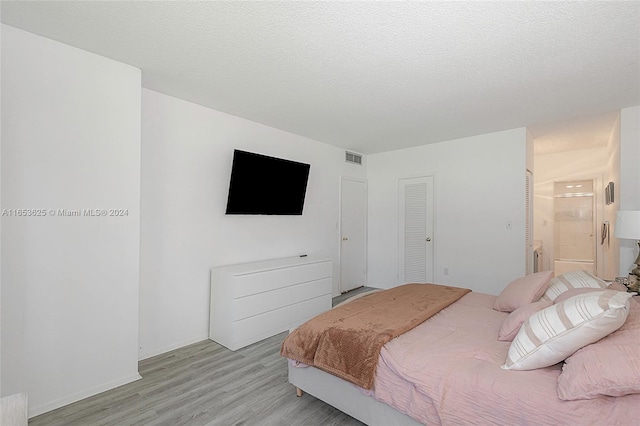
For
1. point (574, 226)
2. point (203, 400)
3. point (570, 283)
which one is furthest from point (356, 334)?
point (574, 226)

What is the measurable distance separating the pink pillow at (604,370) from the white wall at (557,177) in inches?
192

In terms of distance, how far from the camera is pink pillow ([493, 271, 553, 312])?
7.45 feet

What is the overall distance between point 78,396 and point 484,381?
276 centimetres

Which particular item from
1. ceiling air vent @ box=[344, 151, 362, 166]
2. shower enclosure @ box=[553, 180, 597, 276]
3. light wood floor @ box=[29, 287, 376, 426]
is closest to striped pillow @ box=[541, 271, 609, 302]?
light wood floor @ box=[29, 287, 376, 426]

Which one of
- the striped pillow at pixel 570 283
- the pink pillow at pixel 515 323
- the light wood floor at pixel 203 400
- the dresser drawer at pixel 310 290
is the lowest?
the light wood floor at pixel 203 400

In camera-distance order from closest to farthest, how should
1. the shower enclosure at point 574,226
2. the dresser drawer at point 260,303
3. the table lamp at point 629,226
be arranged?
1. the table lamp at point 629,226
2. the dresser drawer at point 260,303
3. the shower enclosure at point 574,226

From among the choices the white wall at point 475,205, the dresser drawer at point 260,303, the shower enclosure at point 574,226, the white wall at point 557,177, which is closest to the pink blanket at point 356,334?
the dresser drawer at point 260,303

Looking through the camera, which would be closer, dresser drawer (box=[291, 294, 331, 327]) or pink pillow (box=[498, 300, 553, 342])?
pink pillow (box=[498, 300, 553, 342])

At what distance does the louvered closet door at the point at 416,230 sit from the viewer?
488 centimetres

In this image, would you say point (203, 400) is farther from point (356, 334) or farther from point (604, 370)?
point (604, 370)

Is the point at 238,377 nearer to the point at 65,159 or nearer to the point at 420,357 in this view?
the point at 420,357

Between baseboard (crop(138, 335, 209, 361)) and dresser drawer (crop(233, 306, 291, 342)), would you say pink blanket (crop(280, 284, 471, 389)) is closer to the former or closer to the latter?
dresser drawer (crop(233, 306, 291, 342))

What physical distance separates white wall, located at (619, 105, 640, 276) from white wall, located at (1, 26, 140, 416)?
16.5 feet

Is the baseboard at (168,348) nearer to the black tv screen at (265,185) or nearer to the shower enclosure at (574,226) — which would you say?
the black tv screen at (265,185)
